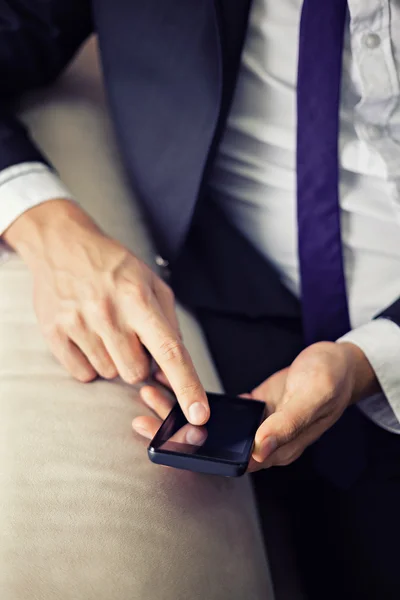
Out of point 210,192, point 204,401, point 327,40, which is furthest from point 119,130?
point 204,401

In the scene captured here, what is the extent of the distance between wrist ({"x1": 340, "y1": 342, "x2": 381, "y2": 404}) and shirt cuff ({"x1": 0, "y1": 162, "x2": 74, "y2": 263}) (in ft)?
1.16

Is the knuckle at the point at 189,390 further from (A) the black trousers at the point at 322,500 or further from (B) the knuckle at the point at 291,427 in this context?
(A) the black trousers at the point at 322,500

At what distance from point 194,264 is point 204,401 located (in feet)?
0.90

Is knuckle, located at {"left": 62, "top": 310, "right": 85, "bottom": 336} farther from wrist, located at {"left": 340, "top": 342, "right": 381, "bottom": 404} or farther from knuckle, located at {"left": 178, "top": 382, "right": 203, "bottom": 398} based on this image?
wrist, located at {"left": 340, "top": 342, "right": 381, "bottom": 404}

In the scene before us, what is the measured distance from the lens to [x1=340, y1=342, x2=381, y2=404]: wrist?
2.03 ft

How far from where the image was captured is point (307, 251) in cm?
69

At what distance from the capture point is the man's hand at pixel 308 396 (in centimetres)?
51

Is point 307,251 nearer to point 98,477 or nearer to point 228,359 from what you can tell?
point 228,359

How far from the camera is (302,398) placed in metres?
0.54

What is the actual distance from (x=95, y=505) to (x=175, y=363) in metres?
0.14

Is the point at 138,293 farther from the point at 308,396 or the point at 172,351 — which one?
the point at 308,396

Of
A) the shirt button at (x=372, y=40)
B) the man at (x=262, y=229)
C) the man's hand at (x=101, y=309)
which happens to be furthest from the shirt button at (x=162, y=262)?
the shirt button at (x=372, y=40)

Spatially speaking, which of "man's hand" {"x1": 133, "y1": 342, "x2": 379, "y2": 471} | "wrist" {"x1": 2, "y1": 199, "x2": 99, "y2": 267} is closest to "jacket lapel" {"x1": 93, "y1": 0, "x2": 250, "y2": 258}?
"wrist" {"x1": 2, "y1": 199, "x2": 99, "y2": 267}

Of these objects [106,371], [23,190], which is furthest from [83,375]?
[23,190]
